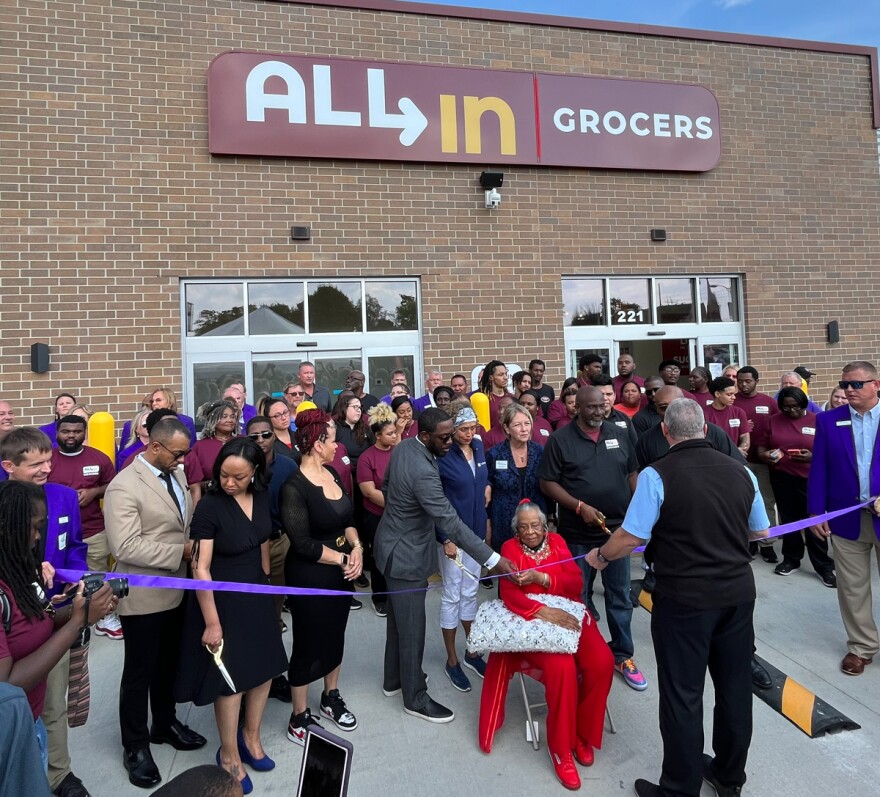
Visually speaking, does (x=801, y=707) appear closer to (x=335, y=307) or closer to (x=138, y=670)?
(x=138, y=670)

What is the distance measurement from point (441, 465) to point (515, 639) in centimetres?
132

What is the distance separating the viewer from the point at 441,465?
419 centimetres

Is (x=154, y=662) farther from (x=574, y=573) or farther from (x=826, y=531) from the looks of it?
(x=826, y=531)

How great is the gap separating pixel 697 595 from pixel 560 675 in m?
0.89

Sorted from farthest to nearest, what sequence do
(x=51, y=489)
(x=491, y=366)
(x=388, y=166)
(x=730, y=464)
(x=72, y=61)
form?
(x=388, y=166) → (x=72, y=61) → (x=491, y=366) → (x=51, y=489) → (x=730, y=464)

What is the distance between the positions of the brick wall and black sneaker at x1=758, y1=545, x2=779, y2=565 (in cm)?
398

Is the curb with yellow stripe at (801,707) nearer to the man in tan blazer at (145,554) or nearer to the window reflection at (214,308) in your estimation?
the man in tan blazer at (145,554)

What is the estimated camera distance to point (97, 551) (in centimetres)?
513

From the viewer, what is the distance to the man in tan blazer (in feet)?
10.2

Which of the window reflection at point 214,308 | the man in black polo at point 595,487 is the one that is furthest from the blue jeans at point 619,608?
the window reflection at point 214,308

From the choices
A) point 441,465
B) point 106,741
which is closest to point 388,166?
→ point 441,465

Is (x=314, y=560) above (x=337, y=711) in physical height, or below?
above

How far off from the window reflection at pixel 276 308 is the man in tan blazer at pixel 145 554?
5.55 meters

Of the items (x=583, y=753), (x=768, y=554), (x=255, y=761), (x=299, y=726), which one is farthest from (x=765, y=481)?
(x=255, y=761)
